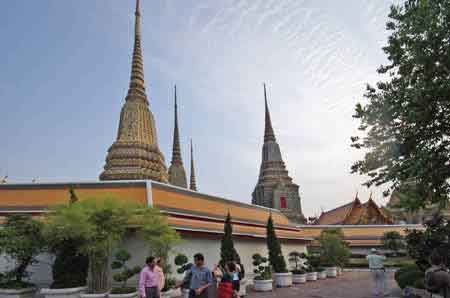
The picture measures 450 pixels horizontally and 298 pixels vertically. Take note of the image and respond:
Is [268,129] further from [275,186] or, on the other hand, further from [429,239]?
[429,239]

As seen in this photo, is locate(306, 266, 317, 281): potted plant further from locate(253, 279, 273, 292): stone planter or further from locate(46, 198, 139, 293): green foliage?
locate(46, 198, 139, 293): green foliage

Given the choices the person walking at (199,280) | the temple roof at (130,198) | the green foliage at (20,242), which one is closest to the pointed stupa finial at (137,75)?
the temple roof at (130,198)

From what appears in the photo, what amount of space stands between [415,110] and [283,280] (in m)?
11.6

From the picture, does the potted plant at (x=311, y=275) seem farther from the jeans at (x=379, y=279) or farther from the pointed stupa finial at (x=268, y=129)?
the pointed stupa finial at (x=268, y=129)

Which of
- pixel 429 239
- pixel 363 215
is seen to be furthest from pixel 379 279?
pixel 363 215

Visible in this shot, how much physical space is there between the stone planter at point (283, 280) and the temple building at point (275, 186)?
28.2 meters

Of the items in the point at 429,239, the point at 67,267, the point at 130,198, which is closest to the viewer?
the point at 429,239

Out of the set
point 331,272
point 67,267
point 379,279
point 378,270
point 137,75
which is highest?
point 137,75

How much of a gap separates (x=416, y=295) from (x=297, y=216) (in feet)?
120

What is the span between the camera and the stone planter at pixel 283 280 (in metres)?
18.2

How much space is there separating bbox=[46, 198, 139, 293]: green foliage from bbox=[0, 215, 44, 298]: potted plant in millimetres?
741

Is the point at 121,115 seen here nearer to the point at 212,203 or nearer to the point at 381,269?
the point at 212,203

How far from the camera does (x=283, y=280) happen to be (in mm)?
18281

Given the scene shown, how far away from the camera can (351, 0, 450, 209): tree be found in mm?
9000
